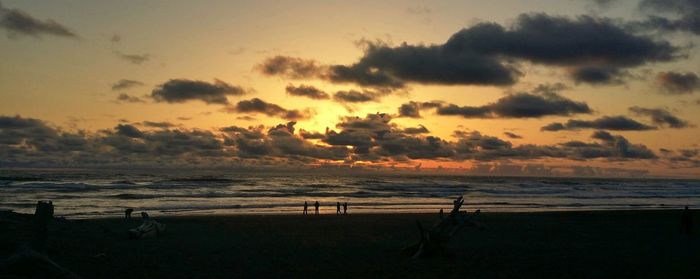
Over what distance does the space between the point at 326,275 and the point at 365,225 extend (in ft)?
50.7

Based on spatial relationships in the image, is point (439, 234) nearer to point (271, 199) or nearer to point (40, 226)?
point (40, 226)

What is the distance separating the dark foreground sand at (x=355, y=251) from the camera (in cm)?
1600

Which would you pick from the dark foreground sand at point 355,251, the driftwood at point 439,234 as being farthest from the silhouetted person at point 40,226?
the driftwood at point 439,234

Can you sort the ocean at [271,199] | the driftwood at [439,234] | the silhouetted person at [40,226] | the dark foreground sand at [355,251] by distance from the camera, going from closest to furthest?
the silhouetted person at [40,226] → the dark foreground sand at [355,251] → the driftwood at [439,234] → the ocean at [271,199]

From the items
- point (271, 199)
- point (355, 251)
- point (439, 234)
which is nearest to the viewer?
point (439, 234)

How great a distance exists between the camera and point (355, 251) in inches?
805

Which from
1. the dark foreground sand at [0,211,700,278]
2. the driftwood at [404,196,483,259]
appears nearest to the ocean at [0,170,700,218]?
the dark foreground sand at [0,211,700,278]

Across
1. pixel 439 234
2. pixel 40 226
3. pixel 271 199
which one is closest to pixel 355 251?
pixel 439 234

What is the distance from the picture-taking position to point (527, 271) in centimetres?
1636

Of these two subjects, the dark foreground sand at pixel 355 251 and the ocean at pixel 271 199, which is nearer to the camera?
the dark foreground sand at pixel 355 251

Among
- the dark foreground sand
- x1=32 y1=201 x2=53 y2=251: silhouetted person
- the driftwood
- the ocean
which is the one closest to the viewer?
x1=32 y1=201 x2=53 y2=251: silhouetted person

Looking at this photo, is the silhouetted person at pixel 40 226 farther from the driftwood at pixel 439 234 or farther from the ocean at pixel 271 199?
the ocean at pixel 271 199

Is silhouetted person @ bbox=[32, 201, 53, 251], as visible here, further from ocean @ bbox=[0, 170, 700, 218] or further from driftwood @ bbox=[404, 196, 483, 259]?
ocean @ bbox=[0, 170, 700, 218]

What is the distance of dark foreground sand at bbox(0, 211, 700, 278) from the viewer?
52.5ft
